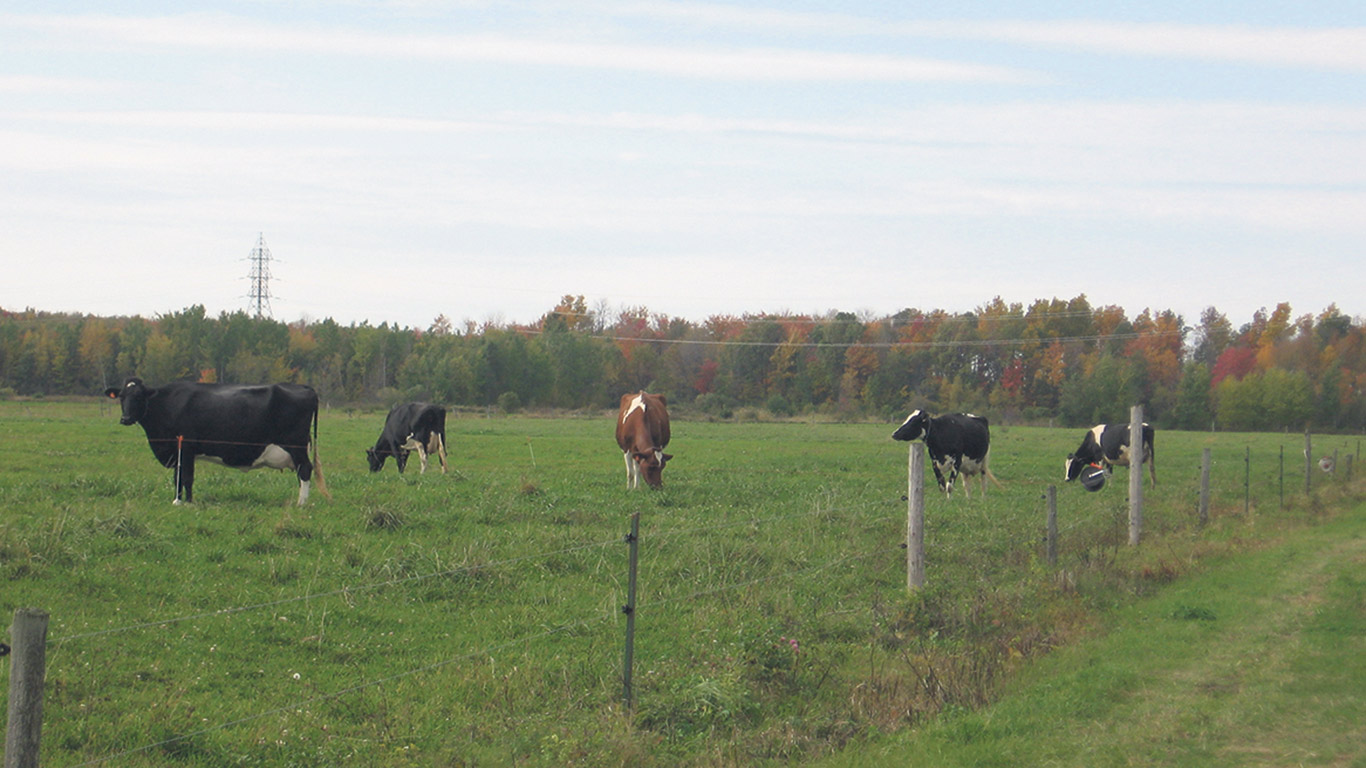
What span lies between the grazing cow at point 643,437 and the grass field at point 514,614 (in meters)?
1.75

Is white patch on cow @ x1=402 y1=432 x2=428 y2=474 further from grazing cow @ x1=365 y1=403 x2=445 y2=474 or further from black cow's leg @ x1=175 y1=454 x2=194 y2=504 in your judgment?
black cow's leg @ x1=175 y1=454 x2=194 y2=504

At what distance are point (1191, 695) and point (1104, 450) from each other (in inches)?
932

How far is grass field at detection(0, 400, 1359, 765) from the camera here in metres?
7.25

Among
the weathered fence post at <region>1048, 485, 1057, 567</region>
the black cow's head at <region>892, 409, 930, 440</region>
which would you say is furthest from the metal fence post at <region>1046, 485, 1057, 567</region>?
the black cow's head at <region>892, 409, 930, 440</region>

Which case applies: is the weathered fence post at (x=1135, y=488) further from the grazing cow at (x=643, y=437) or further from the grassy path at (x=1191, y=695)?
the grazing cow at (x=643, y=437)

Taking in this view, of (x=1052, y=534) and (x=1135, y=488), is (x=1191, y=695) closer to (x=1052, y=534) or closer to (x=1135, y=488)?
(x=1052, y=534)

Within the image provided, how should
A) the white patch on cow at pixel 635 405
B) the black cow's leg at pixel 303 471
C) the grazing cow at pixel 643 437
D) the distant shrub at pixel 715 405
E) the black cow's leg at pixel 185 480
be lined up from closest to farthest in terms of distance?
1. the black cow's leg at pixel 185 480
2. the black cow's leg at pixel 303 471
3. the grazing cow at pixel 643 437
4. the white patch on cow at pixel 635 405
5. the distant shrub at pixel 715 405

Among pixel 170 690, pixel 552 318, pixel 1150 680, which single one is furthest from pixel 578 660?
pixel 552 318

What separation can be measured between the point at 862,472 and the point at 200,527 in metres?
18.8

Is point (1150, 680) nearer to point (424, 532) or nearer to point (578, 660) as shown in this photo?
point (578, 660)

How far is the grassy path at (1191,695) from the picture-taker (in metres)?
7.21

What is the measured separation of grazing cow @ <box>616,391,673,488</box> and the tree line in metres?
50.7

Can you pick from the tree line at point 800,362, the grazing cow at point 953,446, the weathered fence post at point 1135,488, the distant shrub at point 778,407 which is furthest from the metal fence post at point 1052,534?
the distant shrub at point 778,407

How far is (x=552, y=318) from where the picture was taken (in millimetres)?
122562
